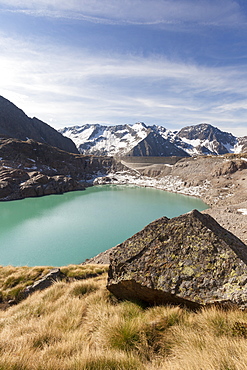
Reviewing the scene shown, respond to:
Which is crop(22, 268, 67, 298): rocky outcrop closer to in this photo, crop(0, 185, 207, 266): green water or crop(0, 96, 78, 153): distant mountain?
crop(0, 185, 207, 266): green water

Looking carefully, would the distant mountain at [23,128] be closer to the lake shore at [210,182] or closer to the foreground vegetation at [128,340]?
the lake shore at [210,182]

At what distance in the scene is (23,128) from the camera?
135750 mm

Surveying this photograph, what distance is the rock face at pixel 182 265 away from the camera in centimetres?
385

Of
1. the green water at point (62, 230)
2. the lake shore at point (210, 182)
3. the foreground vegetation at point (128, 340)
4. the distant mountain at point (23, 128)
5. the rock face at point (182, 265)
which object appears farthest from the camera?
the distant mountain at point (23, 128)

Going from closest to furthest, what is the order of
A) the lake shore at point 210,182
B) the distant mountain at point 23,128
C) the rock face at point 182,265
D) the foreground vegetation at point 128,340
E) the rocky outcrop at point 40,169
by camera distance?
the foreground vegetation at point 128,340, the rock face at point 182,265, the lake shore at point 210,182, the rocky outcrop at point 40,169, the distant mountain at point 23,128

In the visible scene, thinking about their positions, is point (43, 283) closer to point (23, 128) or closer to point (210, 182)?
point (210, 182)

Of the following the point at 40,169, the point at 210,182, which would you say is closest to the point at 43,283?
the point at 210,182

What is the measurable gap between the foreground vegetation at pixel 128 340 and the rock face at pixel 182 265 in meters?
0.30

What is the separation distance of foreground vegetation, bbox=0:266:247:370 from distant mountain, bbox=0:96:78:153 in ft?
454

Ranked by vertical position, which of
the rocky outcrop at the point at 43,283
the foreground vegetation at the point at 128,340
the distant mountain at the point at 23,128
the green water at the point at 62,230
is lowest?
the green water at the point at 62,230

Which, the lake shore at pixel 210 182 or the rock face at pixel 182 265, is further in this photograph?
the lake shore at pixel 210 182

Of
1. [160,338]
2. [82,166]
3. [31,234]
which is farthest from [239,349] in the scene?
[82,166]

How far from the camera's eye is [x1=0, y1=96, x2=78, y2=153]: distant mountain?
129075 millimetres

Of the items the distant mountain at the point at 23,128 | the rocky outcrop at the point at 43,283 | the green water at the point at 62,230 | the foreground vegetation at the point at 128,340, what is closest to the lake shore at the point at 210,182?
the green water at the point at 62,230
